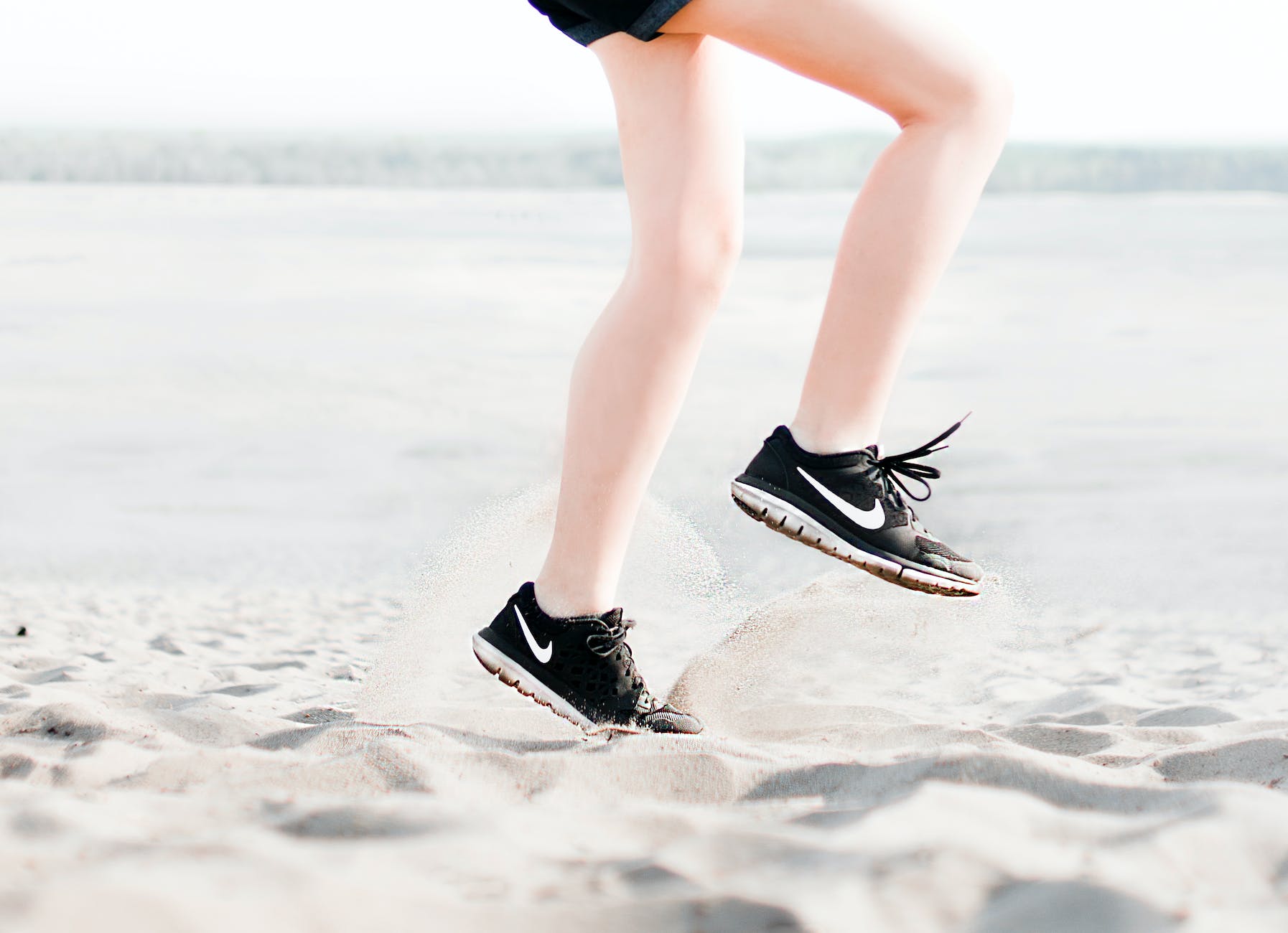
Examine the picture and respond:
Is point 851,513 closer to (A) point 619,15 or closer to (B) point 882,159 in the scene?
(B) point 882,159

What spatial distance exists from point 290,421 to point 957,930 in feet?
21.1

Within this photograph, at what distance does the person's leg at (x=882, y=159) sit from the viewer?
1.72 metres

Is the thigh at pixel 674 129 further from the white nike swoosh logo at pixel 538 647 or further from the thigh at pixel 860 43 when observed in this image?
the white nike swoosh logo at pixel 538 647

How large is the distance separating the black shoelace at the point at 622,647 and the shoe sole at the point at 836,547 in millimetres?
280

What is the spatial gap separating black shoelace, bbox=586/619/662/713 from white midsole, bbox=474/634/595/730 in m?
0.09

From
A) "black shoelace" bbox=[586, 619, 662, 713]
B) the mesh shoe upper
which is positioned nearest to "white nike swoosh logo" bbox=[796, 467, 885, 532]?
the mesh shoe upper

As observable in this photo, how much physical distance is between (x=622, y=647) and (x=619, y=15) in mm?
945

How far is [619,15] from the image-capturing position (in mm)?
1727

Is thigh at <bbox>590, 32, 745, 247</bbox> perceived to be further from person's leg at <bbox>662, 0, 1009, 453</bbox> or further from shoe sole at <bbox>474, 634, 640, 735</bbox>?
shoe sole at <bbox>474, 634, 640, 735</bbox>

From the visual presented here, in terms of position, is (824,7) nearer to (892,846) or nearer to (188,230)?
(892,846)

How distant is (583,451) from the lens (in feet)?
6.23

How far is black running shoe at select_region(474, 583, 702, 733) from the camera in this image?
197 cm

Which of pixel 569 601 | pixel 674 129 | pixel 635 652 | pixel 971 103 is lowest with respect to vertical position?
pixel 635 652

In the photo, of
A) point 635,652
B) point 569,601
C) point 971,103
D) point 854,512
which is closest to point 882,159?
point 971,103
